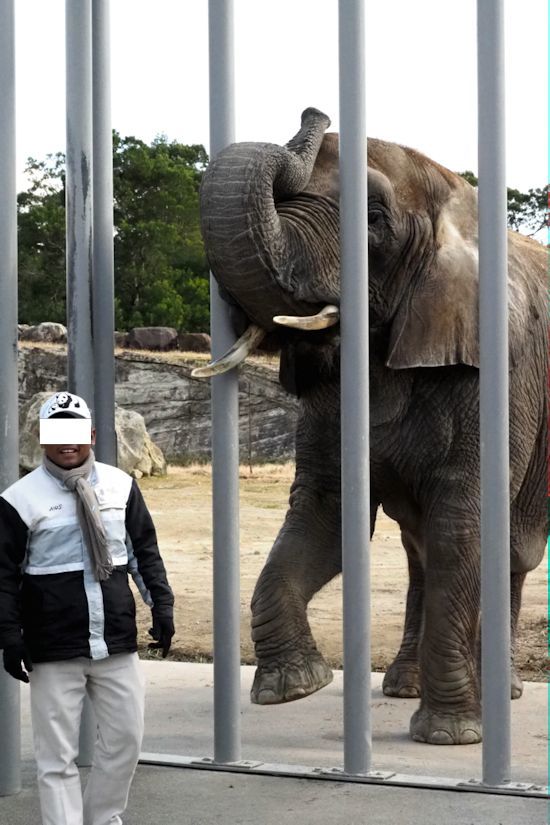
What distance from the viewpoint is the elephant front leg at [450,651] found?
20.6ft

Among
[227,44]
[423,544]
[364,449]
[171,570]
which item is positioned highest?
[227,44]

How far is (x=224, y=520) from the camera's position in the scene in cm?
540

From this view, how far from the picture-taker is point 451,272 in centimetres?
648

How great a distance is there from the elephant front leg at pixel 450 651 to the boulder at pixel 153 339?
2445 centimetres

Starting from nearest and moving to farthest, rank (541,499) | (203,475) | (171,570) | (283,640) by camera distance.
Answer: (283,640)
(541,499)
(171,570)
(203,475)

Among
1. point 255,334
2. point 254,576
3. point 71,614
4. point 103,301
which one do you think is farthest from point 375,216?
point 254,576

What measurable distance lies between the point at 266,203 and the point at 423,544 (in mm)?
1812

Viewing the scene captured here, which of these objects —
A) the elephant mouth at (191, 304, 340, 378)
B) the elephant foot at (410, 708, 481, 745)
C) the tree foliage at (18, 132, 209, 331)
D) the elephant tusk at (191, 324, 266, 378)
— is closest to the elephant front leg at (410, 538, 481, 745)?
the elephant foot at (410, 708, 481, 745)

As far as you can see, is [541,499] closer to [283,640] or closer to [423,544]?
[423,544]

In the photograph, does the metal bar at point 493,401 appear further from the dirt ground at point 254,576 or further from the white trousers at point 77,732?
the dirt ground at point 254,576

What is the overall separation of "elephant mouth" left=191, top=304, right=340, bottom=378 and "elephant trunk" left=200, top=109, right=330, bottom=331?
0.21 ft

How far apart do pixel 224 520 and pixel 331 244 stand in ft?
4.37

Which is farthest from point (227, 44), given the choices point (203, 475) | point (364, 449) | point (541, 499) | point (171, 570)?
point (203, 475)

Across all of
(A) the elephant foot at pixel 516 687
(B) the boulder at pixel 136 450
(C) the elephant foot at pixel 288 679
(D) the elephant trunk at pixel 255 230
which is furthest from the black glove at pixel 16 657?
(B) the boulder at pixel 136 450
